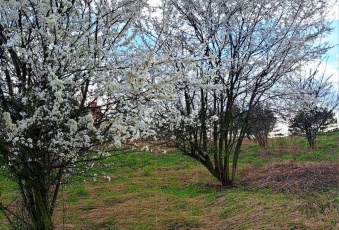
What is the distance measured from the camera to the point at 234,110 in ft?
33.3

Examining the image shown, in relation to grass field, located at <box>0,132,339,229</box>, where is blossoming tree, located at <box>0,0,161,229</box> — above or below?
above

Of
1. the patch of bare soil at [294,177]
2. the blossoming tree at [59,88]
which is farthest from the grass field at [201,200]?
the blossoming tree at [59,88]

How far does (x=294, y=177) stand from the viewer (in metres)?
9.41

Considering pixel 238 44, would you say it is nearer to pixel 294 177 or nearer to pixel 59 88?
pixel 294 177

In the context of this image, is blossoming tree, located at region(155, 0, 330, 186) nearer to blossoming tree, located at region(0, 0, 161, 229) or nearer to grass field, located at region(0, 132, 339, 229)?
grass field, located at region(0, 132, 339, 229)

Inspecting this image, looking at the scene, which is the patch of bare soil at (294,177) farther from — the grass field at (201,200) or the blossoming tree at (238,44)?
the blossoming tree at (238,44)

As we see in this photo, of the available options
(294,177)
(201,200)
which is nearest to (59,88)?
(201,200)

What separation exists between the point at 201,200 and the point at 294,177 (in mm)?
2755

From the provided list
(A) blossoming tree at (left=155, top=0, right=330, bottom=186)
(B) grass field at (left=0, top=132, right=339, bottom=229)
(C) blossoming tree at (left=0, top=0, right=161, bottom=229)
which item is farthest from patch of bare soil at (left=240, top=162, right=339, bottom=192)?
(C) blossoming tree at (left=0, top=0, right=161, bottom=229)

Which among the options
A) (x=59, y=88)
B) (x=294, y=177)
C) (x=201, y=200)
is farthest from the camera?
(x=294, y=177)

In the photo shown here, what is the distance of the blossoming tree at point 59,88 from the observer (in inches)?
126

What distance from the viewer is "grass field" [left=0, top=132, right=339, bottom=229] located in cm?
621

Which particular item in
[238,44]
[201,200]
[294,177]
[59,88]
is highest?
[238,44]

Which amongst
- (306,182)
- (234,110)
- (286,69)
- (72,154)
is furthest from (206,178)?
(72,154)
